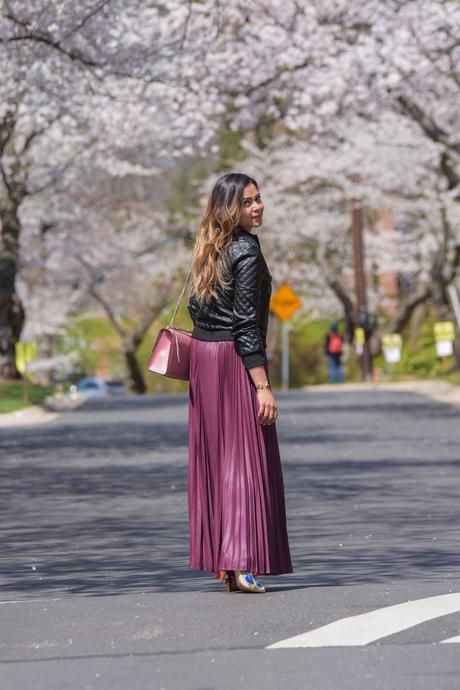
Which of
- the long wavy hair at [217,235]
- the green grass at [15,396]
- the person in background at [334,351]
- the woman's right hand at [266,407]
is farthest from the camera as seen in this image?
the person in background at [334,351]

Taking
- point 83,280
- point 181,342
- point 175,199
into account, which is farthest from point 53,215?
Answer: point 175,199

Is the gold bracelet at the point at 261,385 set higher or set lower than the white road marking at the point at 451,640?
higher

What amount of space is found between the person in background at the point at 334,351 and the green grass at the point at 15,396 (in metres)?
11.8

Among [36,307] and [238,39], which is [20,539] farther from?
[36,307]

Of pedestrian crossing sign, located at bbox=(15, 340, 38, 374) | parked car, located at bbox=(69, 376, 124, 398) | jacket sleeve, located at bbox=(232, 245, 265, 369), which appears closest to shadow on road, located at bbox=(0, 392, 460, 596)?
jacket sleeve, located at bbox=(232, 245, 265, 369)

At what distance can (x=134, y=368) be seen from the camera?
216ft

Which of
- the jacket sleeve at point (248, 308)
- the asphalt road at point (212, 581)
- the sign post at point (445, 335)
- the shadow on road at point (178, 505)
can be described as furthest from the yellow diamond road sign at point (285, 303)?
the jacket sleeve at point (248, 308)

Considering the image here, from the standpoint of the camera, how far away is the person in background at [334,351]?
4897 cm

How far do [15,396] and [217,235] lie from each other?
25.8 metres

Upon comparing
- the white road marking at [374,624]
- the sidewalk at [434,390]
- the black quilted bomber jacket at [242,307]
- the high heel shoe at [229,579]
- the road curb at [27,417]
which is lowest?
the white road marking at [374,624]

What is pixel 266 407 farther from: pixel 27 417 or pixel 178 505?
pixel 27 417

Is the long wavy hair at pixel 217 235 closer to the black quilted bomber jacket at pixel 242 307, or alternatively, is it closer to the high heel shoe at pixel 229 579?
the black quilted bomber jacket at pixel 242 307

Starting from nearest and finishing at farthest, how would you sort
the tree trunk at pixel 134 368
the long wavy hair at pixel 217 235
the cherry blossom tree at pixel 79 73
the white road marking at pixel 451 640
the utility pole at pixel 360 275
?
the white road marking at pixel 451 640
the long wavy hair at pixel 217 235
the cherry blossom tree at pixel 79 73
the utility pole at pixel 360 275
the tree trunk at pixel 134 368

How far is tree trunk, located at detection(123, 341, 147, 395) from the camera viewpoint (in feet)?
216
